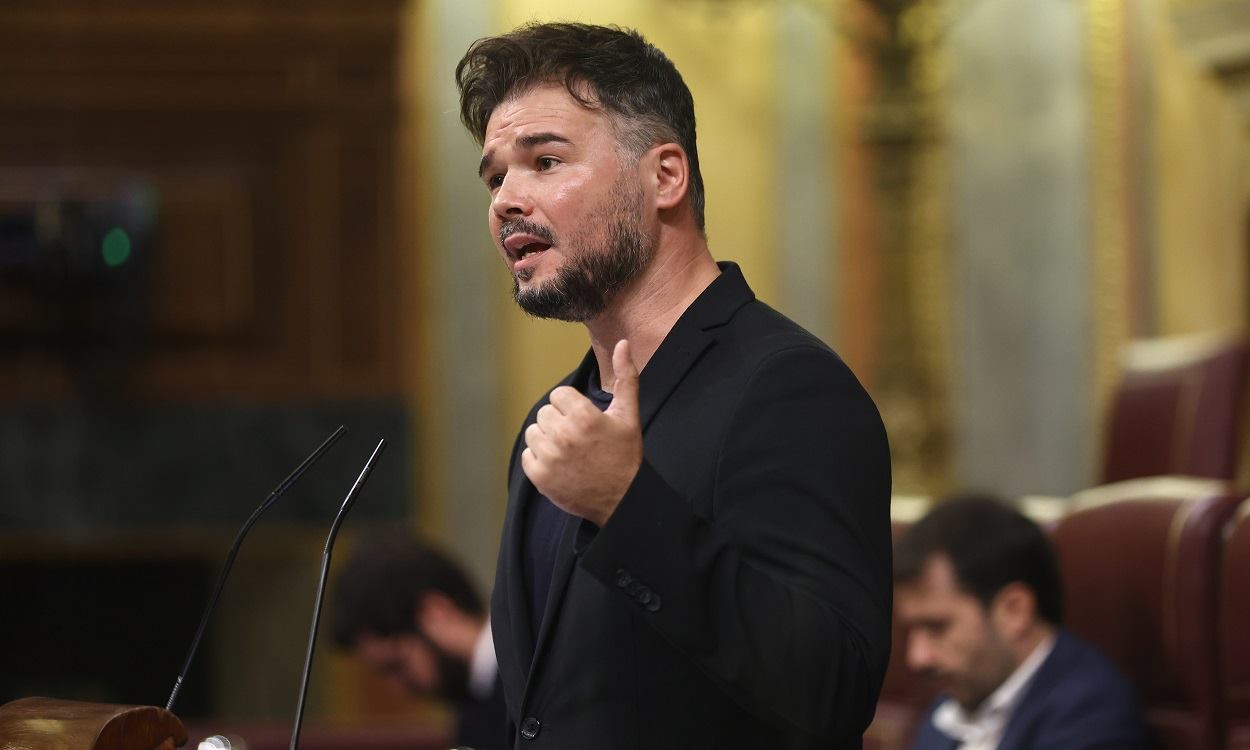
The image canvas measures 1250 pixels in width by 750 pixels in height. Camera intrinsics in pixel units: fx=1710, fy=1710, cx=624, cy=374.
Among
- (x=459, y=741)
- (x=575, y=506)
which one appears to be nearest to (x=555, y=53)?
(x=575, y=506)

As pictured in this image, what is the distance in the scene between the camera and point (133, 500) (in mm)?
4688

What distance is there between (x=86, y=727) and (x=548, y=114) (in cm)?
58

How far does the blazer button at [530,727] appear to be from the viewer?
129 cm

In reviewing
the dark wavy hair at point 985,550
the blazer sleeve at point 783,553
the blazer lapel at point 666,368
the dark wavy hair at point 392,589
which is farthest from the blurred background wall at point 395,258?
the blazer sleeve at point 783,553

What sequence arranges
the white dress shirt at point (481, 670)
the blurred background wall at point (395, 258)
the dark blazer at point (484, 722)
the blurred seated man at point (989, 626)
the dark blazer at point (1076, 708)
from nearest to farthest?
the dark blazer at point (1076, 708) < the blurred seated man at point (989, 626) < the dark blazer at point (484, 722) < the white dress shirt at point (481, 670) < the blurred background wall at point (395, 258)

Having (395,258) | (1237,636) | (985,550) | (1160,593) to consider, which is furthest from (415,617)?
(395,258)

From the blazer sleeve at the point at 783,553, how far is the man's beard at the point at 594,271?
0.16 meters

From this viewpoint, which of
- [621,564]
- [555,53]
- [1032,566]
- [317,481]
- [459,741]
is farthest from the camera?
[317,481]

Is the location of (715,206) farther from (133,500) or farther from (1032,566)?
(1032,566)

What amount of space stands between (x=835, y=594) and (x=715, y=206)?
3722 millimetres

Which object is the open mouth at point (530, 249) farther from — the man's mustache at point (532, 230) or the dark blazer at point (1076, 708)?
the dark blazer at point (1076, 708)

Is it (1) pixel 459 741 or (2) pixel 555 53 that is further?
(1) pixel 459 741

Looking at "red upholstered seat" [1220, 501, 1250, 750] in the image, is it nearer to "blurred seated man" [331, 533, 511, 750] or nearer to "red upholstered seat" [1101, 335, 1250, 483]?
"red upholstered seat" [1101, 335, 1250, 483]

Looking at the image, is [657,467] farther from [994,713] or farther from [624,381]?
[994,713]
